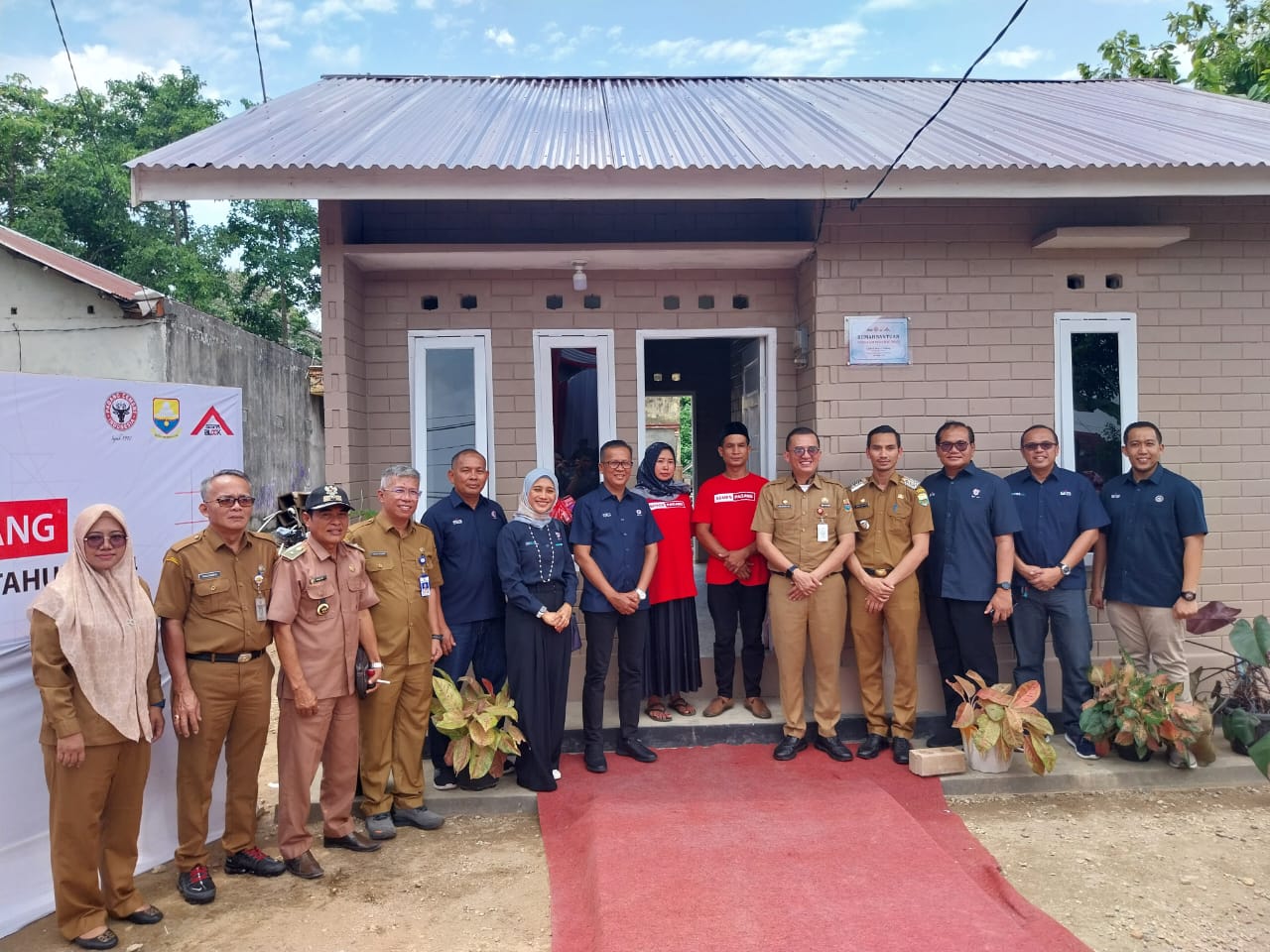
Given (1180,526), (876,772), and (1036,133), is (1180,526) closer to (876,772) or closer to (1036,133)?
(876,772)

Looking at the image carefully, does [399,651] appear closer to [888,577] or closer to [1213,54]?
[888,577]

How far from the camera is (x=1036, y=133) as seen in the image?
5.09m

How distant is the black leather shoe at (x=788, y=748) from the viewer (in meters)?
4.40

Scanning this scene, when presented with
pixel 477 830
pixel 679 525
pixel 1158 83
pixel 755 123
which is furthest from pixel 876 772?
pixel 1158 83

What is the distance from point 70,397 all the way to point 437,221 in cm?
233

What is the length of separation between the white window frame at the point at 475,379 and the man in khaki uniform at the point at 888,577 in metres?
2.09

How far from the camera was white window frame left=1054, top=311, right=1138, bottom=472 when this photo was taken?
504 cm

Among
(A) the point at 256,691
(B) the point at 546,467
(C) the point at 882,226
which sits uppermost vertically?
(C) the point at 882,226

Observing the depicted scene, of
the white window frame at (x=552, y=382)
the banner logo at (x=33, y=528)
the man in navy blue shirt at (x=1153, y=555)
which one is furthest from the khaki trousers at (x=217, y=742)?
the man in navy blue shirt at (x=1153, y=555)

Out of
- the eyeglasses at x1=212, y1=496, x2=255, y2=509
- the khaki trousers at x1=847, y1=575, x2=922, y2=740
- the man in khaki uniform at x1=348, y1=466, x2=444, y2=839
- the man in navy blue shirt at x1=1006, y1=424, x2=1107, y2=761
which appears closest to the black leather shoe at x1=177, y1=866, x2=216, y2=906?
the man in khaki uniform at x1=348, y1=466, x2=444, y2=839

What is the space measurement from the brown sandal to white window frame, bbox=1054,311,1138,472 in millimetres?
2534

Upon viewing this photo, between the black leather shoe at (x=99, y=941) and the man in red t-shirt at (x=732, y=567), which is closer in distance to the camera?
the black leather shoe at (x=99, y=941)

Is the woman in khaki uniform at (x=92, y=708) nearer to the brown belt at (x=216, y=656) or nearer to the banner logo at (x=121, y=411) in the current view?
the brown belt at (x=216, y=656)

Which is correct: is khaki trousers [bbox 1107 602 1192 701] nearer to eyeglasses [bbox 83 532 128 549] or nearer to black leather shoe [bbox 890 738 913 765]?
black leather shoe [bbox 890 738 913 765]
